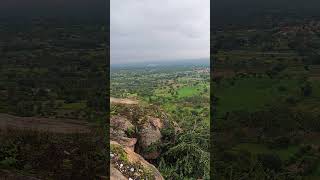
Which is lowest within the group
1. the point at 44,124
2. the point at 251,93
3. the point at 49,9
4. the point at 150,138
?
the point at 150,138

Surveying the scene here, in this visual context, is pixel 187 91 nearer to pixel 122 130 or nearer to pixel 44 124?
pixel 122 130

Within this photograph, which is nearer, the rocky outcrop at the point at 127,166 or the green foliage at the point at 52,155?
the green foliage at the point at 52,155

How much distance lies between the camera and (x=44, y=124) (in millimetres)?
10523

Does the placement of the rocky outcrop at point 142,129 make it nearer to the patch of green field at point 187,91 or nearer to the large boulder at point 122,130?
the large boulder at point 122,130

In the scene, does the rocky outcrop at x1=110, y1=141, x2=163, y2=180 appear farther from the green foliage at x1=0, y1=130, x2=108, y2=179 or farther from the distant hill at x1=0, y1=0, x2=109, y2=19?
the distant hill at x1=0, y1=0, x2=109, y2=19

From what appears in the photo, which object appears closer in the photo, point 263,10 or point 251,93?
point 251,93

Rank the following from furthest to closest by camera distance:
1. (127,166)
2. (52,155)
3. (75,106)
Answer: (75,106) < (127,166) < (52,155)

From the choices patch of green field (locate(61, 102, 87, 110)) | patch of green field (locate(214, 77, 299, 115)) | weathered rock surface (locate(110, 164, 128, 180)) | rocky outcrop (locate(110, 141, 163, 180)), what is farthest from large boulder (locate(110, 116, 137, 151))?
patch of green field (locate(214, 77, 299, 115))

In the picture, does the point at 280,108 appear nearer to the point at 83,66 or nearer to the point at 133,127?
the point at 133,127

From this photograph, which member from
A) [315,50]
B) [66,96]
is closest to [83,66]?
[66,96]

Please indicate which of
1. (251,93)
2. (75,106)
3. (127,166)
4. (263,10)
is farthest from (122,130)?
(263,10)

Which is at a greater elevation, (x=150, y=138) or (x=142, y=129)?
(x=142, y=129)

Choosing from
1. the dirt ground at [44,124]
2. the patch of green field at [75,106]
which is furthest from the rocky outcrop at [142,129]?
the patch of green field at [75,106]

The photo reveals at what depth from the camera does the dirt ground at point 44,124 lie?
9.72m
